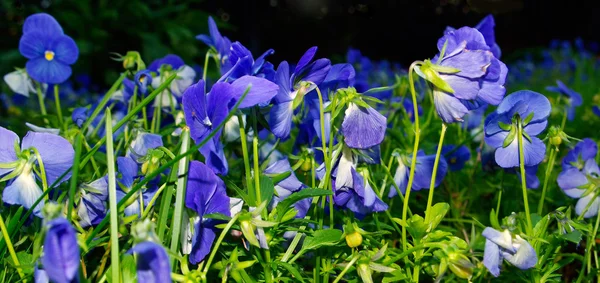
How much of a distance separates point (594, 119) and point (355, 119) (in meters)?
1.66

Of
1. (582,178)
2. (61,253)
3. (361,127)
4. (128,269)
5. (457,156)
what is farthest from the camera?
(457,156)

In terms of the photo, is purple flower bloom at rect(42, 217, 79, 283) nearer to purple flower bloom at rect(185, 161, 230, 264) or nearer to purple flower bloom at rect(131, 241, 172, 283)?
purple flower bloom at rect(131, 241, 172, 283)

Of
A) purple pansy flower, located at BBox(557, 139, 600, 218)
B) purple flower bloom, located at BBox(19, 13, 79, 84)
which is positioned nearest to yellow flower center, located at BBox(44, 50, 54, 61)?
purple flower bloom, located at BBox(19, 13, 79, 84)

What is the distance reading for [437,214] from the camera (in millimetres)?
753

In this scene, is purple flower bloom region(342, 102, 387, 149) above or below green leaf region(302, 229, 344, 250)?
above

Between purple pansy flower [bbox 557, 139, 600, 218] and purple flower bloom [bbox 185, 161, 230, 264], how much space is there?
1.83 ft

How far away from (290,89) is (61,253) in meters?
0.36

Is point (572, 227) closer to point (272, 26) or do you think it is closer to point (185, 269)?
point (185, 269)

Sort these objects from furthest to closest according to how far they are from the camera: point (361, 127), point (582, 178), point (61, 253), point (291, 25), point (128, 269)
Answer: point (291, 25) → point (582, 178) → point (361, 127) → point (128, 269) → point (61, 253)

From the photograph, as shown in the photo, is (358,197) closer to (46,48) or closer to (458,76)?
(458,76)

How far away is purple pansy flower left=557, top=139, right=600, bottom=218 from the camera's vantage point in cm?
95

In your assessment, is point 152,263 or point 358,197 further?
point 358,197

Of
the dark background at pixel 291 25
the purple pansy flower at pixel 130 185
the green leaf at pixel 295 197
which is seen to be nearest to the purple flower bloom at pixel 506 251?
the green leaf at pixel 295 197

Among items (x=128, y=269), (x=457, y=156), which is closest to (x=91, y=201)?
(x=128, y=269)
